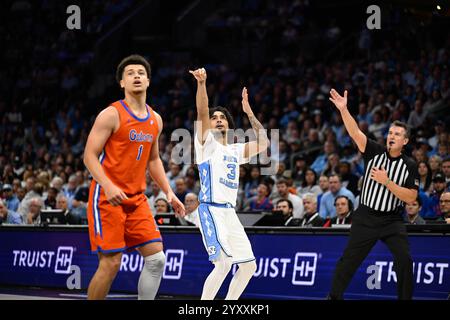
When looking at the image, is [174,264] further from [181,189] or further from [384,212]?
[384,212]

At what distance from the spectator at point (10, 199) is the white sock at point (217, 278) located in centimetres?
902

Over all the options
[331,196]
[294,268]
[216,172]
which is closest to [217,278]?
[216,172]

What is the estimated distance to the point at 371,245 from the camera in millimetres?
7836

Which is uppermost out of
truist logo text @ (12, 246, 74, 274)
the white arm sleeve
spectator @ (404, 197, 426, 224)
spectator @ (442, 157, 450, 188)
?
the white arm sleeve

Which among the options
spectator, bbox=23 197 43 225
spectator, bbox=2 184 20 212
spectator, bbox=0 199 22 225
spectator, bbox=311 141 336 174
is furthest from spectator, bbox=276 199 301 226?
spectator, bbox=2 184 20 212

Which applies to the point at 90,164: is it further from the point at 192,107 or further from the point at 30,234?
the point at 192,107

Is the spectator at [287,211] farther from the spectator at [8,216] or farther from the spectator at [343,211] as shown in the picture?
the spectator at [8,216]

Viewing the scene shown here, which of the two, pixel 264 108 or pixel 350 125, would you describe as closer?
pixel 350 125

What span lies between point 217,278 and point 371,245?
162cm

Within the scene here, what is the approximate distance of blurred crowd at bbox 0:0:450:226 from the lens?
45.0 ft

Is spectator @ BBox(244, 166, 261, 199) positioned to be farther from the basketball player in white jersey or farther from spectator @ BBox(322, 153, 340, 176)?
the basketball player in white jersey

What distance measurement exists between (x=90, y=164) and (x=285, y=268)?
472 cm

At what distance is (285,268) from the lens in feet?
35.4

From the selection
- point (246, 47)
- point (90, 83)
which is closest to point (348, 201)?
point (246, 47)
